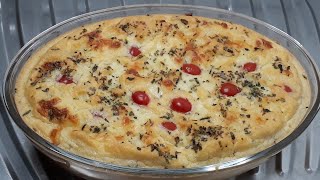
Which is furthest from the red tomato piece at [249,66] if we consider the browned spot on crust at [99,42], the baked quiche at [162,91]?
the browned spot on crust at [99,42]

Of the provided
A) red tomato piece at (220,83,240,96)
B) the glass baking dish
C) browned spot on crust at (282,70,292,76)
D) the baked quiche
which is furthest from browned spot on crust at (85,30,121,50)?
browned spot on crust at (282,70,292,76)

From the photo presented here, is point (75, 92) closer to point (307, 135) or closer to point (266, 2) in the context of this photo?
point (307, 135)

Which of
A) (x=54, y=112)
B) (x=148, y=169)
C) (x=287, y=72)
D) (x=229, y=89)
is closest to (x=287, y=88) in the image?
(x=287, y=72)

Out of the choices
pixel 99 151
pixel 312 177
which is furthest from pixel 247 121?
pixel 99 151

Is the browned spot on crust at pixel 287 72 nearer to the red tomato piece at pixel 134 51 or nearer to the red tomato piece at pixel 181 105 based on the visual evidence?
the red tomato piece at pixel 181 105

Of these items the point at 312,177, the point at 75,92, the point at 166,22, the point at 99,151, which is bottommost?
the point at 312,177

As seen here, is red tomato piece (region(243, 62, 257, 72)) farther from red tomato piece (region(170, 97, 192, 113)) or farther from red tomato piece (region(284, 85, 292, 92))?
red tomato piece (region(170, 97, 192, 113))
